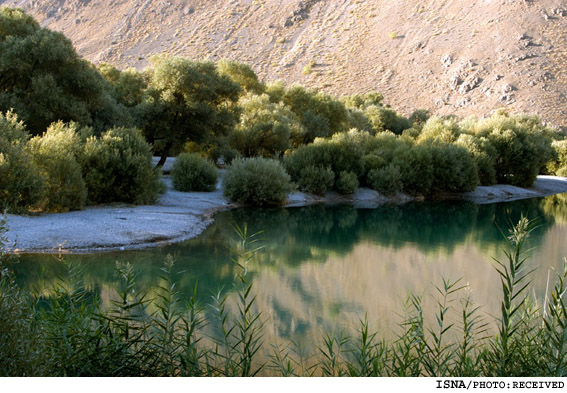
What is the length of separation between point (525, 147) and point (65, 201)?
3346 centimetres

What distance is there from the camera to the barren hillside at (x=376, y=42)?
55969mm

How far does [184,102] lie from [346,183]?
10.0 m

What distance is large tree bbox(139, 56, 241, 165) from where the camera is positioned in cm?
2747

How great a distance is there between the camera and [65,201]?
1744 cm

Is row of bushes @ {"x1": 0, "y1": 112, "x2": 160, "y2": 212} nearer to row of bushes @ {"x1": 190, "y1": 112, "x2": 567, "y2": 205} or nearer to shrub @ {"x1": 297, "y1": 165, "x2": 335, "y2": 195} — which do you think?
row of bushes @ {"x1": 190, "y1": 112, "x2": 567, "y2": 205}

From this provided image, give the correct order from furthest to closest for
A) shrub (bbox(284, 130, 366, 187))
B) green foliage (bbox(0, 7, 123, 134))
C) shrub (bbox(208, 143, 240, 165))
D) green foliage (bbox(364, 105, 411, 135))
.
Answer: green foliage (bbox(364, 105, 411, 135)) < shrub (bbox(208, 143, 240, 165)) < shrub (bbox(284, 130, 366, 187)) < green foliage (bbox(0, 7, 123, 134))

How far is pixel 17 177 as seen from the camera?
1535 centimetres

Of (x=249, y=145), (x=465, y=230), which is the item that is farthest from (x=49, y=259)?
(x=249, y=145)

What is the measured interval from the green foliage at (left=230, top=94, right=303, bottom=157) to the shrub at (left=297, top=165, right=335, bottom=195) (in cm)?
559

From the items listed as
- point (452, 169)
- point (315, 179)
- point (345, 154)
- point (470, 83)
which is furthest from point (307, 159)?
point (470, 83)

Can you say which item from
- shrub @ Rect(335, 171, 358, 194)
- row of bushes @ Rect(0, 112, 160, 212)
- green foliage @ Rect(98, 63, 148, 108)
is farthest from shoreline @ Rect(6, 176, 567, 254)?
green foliage @ Rect(98, 63, 148, 108)

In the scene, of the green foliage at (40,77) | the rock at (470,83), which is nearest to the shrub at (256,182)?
the green foliage at (40,77)

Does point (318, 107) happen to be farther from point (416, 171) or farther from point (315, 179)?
point (315, 179)
